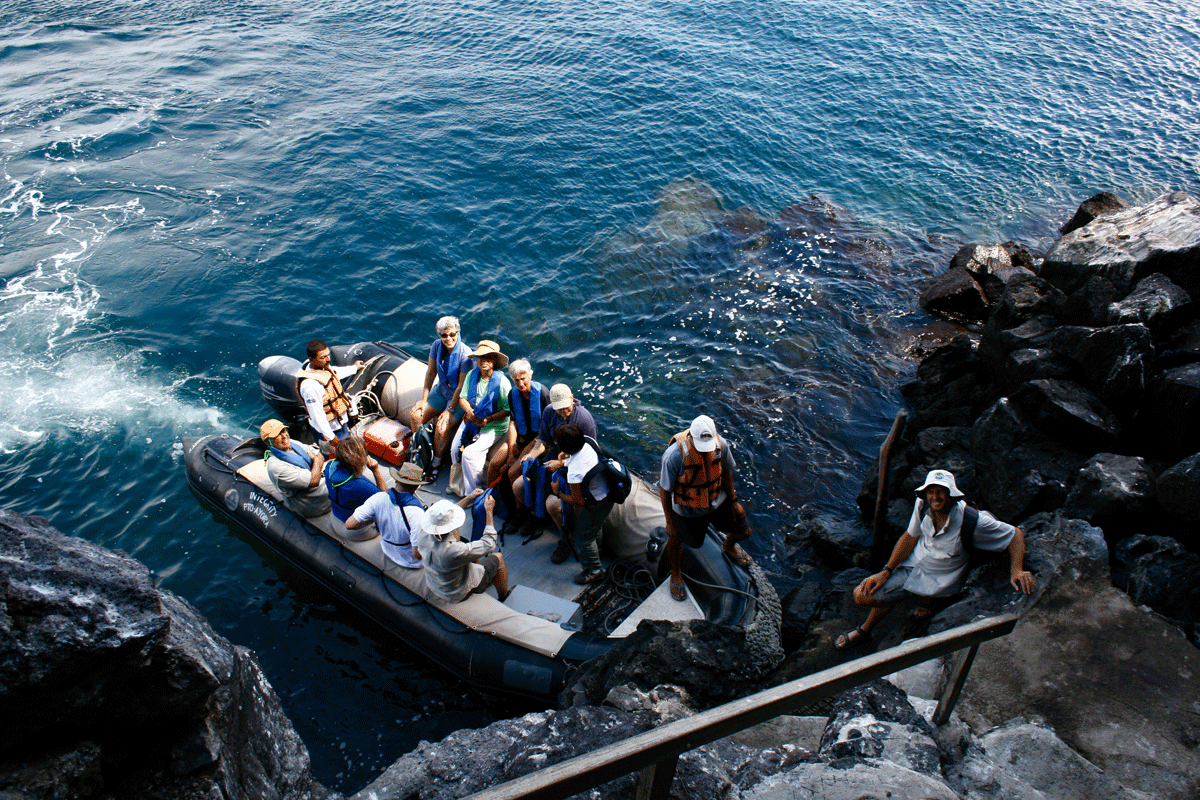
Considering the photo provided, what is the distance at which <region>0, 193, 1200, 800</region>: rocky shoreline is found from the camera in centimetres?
250

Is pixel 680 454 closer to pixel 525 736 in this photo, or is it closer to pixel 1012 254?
pixel 525 736

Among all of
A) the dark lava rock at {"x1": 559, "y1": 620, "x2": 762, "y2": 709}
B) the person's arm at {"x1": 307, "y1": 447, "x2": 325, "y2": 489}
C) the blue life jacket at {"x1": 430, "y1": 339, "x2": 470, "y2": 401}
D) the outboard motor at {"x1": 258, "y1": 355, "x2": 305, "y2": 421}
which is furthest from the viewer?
the outboard motor at {"x1": 258, "y1": 355, "x2": 305, "y2": 421}

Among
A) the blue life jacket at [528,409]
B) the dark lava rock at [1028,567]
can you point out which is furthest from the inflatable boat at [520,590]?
the dark lava rock at [1028,567]

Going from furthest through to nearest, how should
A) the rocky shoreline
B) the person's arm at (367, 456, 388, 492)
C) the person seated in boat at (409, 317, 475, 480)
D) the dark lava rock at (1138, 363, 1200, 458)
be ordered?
1. the person seated in boat at (409, 317, 475, 480)
2. the person's arm at (367, 456, 388, 492)
3. the dark lava rock at (1138, 363, 1200, 458)
4. the rocky shoreline

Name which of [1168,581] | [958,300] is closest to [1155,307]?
[1168,581]

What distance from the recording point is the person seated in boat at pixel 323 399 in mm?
8117

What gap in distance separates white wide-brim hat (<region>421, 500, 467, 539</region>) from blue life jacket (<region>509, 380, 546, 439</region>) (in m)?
1.89

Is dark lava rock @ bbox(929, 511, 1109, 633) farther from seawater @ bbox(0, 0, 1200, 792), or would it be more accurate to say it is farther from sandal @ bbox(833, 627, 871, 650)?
seawater @ bbox(0, 0, 1200, 792)

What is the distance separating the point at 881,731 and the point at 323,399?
720 centimetres

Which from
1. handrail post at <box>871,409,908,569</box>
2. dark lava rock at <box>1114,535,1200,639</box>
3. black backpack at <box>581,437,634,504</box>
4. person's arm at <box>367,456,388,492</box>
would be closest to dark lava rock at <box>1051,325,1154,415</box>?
handrail post at <box>871,409,908,569</box>

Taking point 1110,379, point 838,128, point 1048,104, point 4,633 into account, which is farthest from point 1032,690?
point 1048,104

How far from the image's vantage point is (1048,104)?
21.2m

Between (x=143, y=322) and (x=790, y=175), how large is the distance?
51.8 feet

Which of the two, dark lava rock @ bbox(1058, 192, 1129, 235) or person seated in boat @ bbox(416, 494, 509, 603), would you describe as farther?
dark lava rock @ bbox(1058, 192, 1129, 235)
